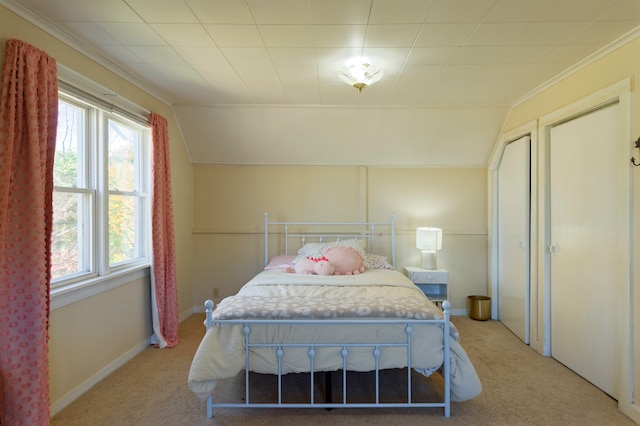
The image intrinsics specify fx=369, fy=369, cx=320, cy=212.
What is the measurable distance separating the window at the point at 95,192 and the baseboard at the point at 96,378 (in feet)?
2.25

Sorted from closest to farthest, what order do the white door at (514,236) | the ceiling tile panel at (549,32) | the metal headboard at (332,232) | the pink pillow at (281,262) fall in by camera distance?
the ceiling tile panel at (549,32) → the white door at (514,236) → the pink pillow at (281,262) → the metal headboard at (332,232)

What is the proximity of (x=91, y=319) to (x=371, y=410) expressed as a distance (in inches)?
77.6

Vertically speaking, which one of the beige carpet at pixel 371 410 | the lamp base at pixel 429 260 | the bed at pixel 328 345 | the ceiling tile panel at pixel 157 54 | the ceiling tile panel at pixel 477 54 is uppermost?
the ceiling tile panel at pixel 157 54

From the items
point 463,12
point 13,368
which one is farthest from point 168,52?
point 13,368

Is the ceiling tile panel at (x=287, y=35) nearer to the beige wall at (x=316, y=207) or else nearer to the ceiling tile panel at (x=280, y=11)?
the ceiling tile panel at (x=280, y=11)

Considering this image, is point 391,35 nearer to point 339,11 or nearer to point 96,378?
point 339,11

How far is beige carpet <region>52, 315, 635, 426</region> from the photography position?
2.14 metres

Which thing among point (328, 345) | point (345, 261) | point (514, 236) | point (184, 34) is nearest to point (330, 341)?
point (328, 345)

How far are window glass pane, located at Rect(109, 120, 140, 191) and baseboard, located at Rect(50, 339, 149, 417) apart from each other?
1.33 m

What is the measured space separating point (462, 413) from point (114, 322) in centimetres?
251

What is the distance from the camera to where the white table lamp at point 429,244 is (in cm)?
392

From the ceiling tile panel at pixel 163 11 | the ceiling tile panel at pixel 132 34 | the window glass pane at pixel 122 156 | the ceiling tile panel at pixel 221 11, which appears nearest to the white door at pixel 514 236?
the ceiling tile panel at pixel 221 11

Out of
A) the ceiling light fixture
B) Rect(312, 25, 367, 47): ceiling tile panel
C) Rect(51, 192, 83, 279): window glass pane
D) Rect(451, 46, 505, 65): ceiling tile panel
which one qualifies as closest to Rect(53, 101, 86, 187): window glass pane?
Rect(51, 192, 83, 279): window glass pane

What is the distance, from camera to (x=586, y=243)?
2633 millimetres
